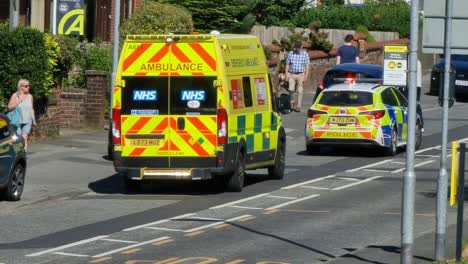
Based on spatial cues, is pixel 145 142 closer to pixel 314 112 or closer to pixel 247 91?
pixel 247 91

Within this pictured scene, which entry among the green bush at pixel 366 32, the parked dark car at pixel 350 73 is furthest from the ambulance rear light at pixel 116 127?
the green bush at pixel 366 32

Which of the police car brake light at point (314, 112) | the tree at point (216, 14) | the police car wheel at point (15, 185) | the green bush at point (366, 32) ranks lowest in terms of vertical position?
the police car wheel at point (15, 185)

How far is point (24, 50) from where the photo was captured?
91.5 ft

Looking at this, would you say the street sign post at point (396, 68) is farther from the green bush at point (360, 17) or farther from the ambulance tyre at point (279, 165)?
the green bush at point (360, 17)

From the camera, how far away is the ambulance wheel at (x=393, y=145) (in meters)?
28.6

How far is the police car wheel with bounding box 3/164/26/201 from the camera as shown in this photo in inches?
835

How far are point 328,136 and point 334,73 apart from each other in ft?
21.6

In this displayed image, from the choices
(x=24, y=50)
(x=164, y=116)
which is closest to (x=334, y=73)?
(x=24, y=50)

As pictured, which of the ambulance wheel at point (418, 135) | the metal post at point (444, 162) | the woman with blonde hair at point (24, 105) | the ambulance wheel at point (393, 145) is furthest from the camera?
the ambulance wheel at point (418, 135)

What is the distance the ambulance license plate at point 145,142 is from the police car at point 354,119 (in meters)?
Result: 7.14

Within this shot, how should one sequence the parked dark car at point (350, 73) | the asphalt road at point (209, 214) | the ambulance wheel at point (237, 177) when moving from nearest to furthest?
the asphalt road at point (209, 214), the ambulance wheel at point (237, 177), the parked dark car at point (350, 73)

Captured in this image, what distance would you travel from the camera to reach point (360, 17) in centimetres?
5725

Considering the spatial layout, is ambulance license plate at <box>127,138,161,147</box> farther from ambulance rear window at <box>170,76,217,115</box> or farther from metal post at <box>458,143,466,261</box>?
metal post at <box>458,143,466,261</box>

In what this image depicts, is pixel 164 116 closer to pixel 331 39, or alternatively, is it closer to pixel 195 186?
pixel 195 186
